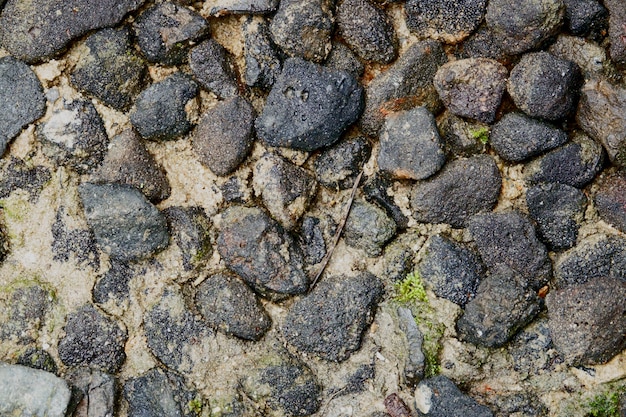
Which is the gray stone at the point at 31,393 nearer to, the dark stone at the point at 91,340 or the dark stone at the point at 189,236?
the dark stone at the point at 91,340

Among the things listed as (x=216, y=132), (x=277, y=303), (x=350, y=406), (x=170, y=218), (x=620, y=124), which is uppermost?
(x=620, y=124)

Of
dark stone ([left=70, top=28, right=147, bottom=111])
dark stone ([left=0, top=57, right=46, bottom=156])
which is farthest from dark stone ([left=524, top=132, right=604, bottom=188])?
dark stone ([left=0, top=57, right=46, bottom=156])

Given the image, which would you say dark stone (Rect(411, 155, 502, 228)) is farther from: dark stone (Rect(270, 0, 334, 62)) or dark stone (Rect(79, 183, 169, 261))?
dark stone (Rect(79, 183, 169, 261))

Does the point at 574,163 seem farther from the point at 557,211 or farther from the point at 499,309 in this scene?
the point at 499,309

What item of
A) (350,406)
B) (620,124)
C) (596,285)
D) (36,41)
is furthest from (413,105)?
(36,41)

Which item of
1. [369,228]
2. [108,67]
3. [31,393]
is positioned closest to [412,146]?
[369,228]

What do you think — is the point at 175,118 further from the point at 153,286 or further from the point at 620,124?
the point at 620,124

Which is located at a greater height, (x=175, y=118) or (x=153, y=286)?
(x=175, y=118)
